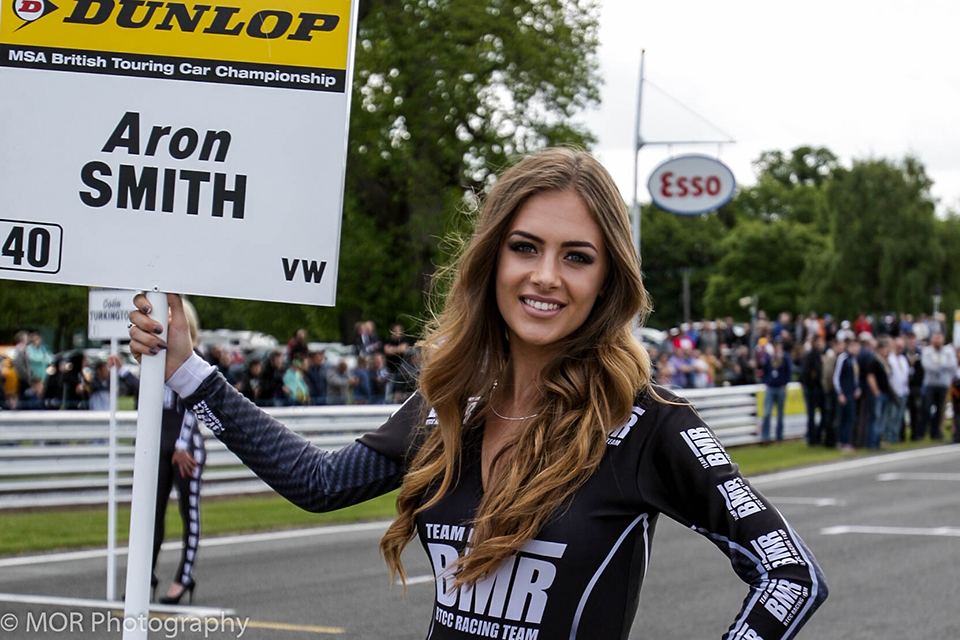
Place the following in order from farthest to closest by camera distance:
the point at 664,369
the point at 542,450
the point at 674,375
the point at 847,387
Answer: the point at 674,375 → the point at 664,369 → the point at 847,387 → the point at 542,450

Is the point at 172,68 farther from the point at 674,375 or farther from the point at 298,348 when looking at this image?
the point at 674,375

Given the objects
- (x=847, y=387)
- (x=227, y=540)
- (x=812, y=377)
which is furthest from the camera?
(x=812, y=377)

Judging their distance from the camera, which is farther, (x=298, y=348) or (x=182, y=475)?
(x=298, y=348)

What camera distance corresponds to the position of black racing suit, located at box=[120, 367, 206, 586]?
25.3 ft

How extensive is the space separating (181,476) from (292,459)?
5.49 metres

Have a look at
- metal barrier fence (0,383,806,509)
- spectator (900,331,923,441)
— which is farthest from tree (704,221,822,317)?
metal barrier fence (0,383,806,509)

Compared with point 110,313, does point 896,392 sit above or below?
below

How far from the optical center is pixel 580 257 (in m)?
2.51

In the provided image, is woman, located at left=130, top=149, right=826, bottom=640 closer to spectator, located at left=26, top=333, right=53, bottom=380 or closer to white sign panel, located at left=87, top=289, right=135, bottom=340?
white sign panel, located at left=87, top=289, right=135, bottom=340

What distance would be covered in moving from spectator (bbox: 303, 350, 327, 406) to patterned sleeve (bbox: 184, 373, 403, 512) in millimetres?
14491

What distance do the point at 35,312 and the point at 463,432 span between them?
44.8ft

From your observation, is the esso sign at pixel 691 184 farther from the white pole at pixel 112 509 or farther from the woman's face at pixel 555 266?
the woman's face at pixel 555 266

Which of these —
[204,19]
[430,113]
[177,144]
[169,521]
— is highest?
[430,113]

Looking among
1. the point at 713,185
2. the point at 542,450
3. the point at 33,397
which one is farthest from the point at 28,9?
the point at 713,185
